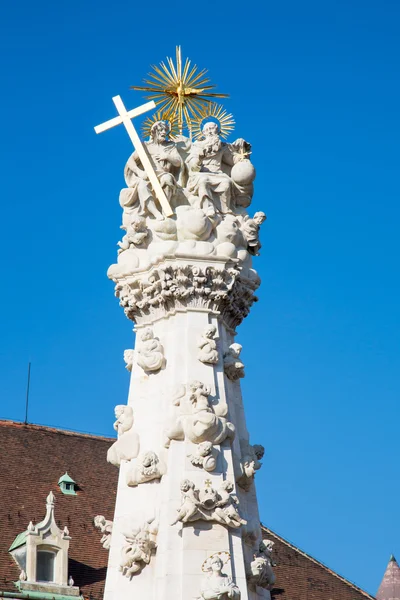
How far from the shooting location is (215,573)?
24.5m

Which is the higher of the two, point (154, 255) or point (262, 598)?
point (154, 255)

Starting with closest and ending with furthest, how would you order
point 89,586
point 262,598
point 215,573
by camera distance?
point 215,573
point 262,598
point 89,586

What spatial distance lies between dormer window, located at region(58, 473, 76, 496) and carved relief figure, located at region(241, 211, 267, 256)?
63.6 ft

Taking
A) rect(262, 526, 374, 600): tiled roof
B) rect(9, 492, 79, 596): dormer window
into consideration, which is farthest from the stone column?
rect(262, 526, 374, 600): tiled roof

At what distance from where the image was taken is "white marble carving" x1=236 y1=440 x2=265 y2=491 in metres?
26.1

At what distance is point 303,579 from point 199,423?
2108cm

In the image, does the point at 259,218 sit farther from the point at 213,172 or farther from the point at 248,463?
the point at 248,463

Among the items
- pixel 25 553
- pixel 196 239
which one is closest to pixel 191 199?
pixel 196 239

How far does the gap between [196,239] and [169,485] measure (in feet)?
13.7

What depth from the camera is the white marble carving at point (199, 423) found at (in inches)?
1004

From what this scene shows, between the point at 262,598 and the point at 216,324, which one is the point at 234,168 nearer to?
the point at 216,324

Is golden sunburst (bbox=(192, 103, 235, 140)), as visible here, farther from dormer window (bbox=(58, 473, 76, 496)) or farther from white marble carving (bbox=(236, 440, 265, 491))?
dormer window (bbox=(58, 473, 76, 496))

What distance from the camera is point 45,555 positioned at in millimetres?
42594

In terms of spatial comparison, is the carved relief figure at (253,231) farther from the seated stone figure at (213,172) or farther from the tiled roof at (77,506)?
the tiled roof at (77,506)
